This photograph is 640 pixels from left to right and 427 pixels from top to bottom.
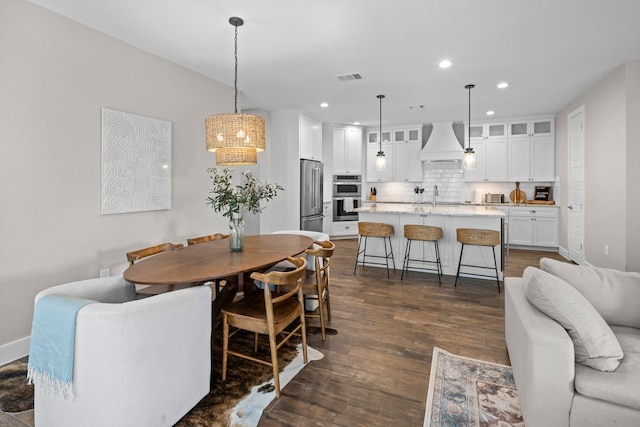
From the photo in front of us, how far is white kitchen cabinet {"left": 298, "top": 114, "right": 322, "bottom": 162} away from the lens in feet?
21.2

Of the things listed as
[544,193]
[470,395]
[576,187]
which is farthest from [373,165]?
[470,395]

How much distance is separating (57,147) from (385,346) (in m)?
3.23

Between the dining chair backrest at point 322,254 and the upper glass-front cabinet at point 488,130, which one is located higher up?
the upper glass-front cabinet at point 488,130

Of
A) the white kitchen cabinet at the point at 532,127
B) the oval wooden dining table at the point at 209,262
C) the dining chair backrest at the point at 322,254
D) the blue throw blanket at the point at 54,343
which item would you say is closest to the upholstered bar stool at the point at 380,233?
the dining chair backrest at the point at 322,254

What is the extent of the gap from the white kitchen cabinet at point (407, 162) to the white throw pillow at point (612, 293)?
5804 mm

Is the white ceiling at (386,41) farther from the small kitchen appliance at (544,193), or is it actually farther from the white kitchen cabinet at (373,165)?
the white kitchen cabinet at (373,165)

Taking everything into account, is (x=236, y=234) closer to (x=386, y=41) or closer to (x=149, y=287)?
(x=149, y=287)

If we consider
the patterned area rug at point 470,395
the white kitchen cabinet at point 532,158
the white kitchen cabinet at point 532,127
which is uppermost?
the white kitchen cabinet at point 532,127

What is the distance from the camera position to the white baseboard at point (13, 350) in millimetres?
2535

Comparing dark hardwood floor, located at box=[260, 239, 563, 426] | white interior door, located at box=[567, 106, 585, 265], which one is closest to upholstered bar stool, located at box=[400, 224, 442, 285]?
dark hardwood floor, located at box=[260, 239, 563, 426]

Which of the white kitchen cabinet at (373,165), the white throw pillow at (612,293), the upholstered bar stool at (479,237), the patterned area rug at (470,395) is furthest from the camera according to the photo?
the white kitchen cabinet at (373,165)

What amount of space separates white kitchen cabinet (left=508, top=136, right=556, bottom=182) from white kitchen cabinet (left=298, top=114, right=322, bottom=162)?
4.02m

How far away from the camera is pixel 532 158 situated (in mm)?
6793

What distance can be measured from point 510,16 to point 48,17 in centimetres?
393
